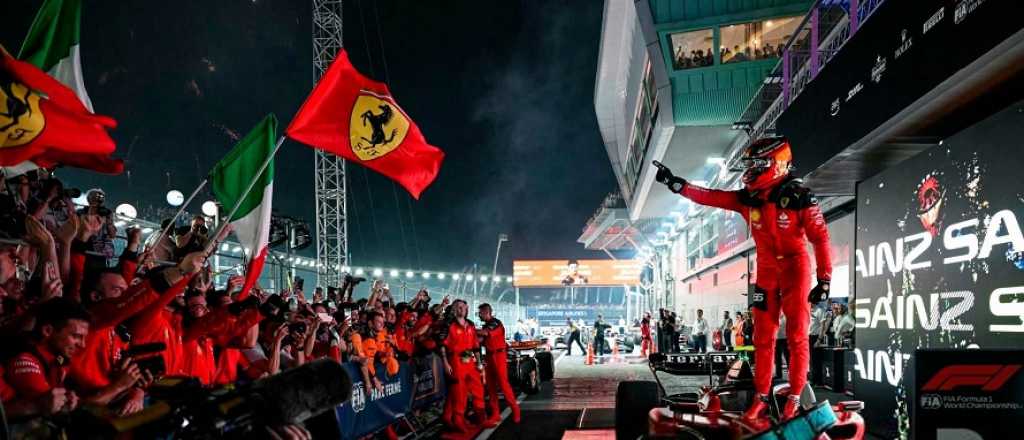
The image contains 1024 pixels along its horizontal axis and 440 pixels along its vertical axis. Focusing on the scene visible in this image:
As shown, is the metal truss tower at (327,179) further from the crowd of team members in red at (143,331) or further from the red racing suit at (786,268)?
the red racing suit at (786,268)

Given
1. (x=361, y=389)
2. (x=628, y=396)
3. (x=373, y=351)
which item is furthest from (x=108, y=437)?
(x=373, y=351)

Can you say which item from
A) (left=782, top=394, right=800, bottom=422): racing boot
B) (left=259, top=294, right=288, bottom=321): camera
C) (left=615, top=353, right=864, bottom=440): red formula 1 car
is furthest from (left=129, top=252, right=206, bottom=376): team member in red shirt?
(left=782, top=394, right=800, bottom=422): racing boot

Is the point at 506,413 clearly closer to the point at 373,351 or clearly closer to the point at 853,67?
the point at 373,351

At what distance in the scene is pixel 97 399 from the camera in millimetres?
3320

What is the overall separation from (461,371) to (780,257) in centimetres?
550

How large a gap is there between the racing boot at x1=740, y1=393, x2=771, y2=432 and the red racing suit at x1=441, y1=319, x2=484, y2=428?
5.24m

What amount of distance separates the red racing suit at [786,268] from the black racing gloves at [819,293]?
5 cm

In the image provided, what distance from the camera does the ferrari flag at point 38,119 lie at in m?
4.41

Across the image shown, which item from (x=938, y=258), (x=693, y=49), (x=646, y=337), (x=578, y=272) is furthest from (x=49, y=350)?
(x=578, y=272)

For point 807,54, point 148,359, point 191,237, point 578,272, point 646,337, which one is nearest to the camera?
point 148,359

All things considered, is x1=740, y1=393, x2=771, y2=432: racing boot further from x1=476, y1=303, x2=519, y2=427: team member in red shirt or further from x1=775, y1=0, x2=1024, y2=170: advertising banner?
x1=476, y1=303, x2=519, y2=427: team member in red shirt

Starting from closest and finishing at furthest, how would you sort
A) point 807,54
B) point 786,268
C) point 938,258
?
point 786,268
point 938,258
point 807,54

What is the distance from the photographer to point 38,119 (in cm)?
462

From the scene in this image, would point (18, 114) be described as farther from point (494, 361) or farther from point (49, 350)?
point (494, 361)
